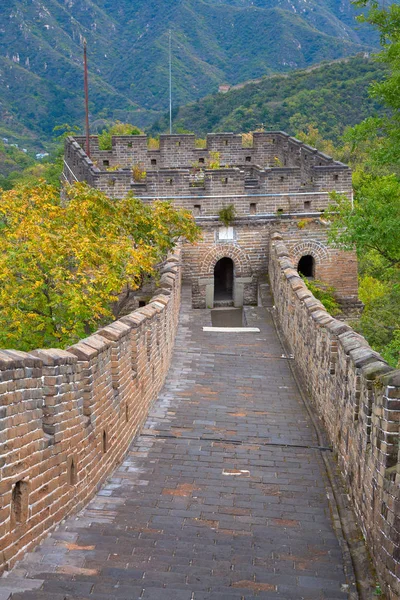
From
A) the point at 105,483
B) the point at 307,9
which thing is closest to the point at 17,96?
the point at 307,9

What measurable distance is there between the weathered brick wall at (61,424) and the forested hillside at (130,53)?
239ft

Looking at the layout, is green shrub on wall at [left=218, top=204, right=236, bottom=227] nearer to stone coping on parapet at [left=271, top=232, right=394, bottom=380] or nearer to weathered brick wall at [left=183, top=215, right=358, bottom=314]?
weathered brick wall at [left=183, top=215, right=358, bottom=314]

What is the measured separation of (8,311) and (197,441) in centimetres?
379

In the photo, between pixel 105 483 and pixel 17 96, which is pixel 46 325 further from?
pixel 17 96

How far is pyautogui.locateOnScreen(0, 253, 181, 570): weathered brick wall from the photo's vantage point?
18.2ft

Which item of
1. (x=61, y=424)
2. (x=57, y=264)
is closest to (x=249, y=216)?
(x=57, y=264)

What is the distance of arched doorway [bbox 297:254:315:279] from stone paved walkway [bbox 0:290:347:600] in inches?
331

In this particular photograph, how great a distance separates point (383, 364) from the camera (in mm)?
7359

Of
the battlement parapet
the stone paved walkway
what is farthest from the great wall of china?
the battlement parapet

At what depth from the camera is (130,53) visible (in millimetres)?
93000

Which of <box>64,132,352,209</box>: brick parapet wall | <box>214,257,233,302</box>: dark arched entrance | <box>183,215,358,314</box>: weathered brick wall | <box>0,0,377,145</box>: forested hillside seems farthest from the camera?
<box>0,0,377,145</box>: forested hillside

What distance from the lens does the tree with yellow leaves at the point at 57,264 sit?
39.0 ft

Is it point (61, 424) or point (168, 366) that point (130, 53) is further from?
point (61, 424)

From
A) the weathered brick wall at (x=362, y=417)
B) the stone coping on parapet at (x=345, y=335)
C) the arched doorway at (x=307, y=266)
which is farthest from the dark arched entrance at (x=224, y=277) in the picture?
the weathered brick wall at (x=362, y=417)
